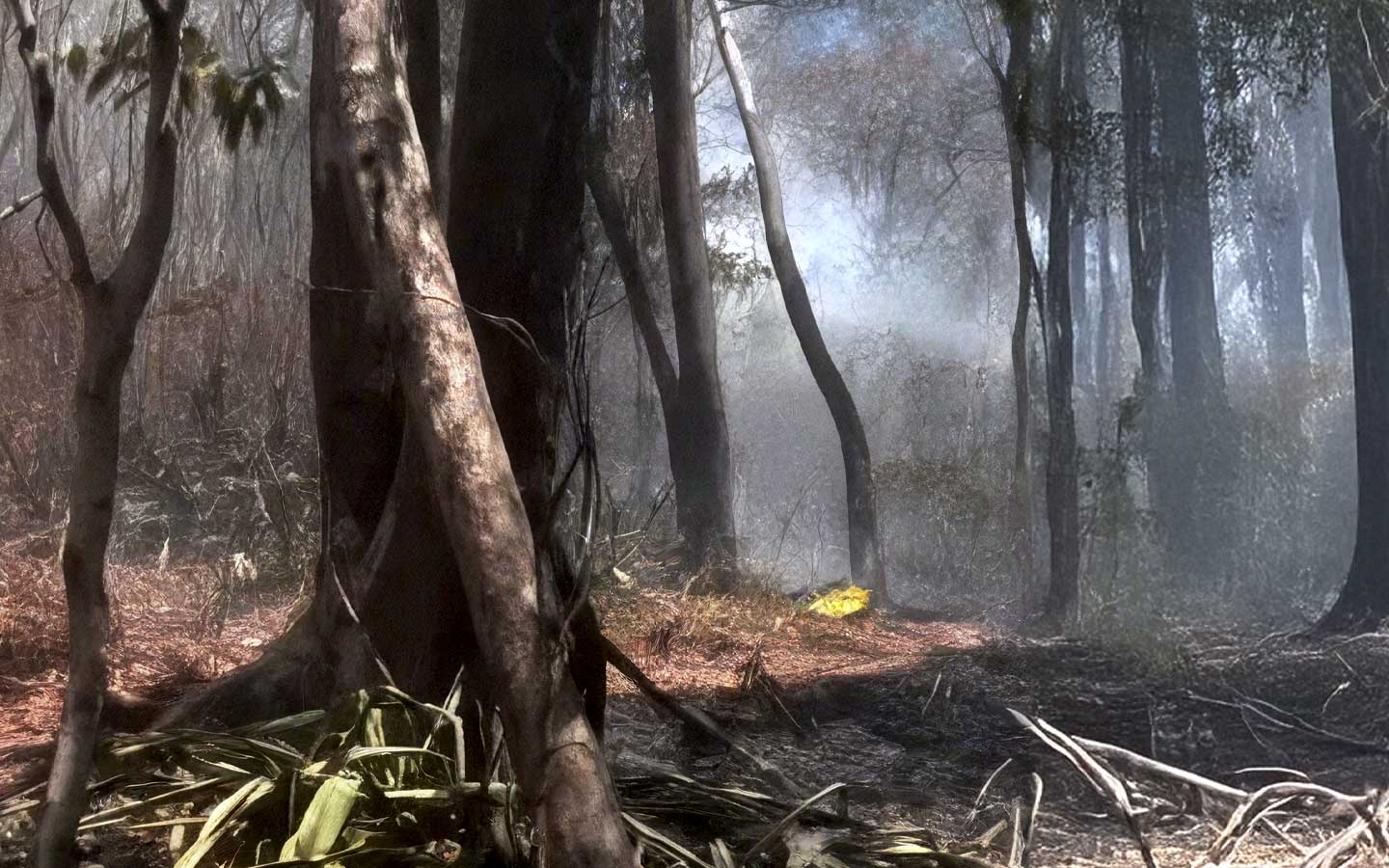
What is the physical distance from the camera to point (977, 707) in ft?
8.56

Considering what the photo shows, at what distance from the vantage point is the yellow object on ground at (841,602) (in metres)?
2.68

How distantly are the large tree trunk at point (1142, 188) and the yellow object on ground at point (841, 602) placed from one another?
2.57 ft

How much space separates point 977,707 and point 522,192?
1519 mm

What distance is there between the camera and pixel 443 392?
184cm

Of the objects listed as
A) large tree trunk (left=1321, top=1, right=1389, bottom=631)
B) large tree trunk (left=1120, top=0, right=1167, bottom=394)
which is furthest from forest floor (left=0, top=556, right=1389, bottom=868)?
large tree trunk (left=1120, top=0, right=1167, bottom=394)

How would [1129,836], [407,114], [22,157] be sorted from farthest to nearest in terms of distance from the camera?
[22,157] → [1129,836] → [407,114]

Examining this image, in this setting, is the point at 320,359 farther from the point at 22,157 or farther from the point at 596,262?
the point at 22,157

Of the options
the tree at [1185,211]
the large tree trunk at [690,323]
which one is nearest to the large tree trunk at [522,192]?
the large tree trunk at [690,323]

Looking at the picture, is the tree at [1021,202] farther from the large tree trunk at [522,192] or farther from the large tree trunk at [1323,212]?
the large tree trunk at [522,192]

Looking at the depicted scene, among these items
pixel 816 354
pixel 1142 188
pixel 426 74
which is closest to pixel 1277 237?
pixel 1142 188

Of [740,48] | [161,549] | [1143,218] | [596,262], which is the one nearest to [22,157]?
[161,549]

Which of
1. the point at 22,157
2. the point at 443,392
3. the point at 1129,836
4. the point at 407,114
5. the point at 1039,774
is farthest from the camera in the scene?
the point at 22,157

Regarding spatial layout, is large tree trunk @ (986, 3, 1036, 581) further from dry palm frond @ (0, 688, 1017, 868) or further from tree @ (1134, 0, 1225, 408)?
dry palm frond @ (0, 688, 1017, 868)

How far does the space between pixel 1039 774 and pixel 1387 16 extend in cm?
183
